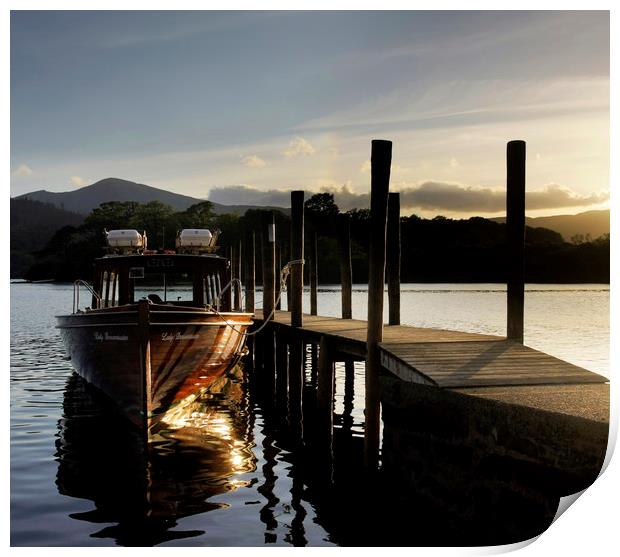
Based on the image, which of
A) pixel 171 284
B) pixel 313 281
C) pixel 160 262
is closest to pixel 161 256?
pixel 160 262

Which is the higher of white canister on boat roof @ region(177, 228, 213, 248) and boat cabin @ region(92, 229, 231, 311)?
white canister on boat roof @ region(177, 228, 213, 248)

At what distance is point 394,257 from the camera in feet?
60.6

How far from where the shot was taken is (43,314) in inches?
2250

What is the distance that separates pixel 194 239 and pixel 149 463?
5.84 meters

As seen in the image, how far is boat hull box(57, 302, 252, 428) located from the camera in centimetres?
1391

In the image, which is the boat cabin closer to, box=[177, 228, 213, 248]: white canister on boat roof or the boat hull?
box=[177, 228, 213, 248]: white canister on boat roof

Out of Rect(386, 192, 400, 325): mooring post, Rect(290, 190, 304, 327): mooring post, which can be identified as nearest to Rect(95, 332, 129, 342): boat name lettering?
Rect(290, 190, 304, 327): mooring post

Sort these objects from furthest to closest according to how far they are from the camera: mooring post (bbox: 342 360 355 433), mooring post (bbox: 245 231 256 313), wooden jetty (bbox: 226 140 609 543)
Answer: mooring post (bbox: 245 231 256 313)
mooring post (bbox: 342 360 355 433)
wooden jetty (bbox: 226 140 609 543)

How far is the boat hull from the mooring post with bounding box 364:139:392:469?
14.4 feet

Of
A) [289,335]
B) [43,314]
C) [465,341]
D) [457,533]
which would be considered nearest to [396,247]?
[289,335]

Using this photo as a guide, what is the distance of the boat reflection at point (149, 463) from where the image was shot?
1000 cm

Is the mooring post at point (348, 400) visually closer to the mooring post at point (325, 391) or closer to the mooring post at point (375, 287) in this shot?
the mooring post at point (325, 391)

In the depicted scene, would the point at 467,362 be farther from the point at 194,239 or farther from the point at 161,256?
the point at 194,239

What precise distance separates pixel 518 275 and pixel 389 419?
347 centimetres
